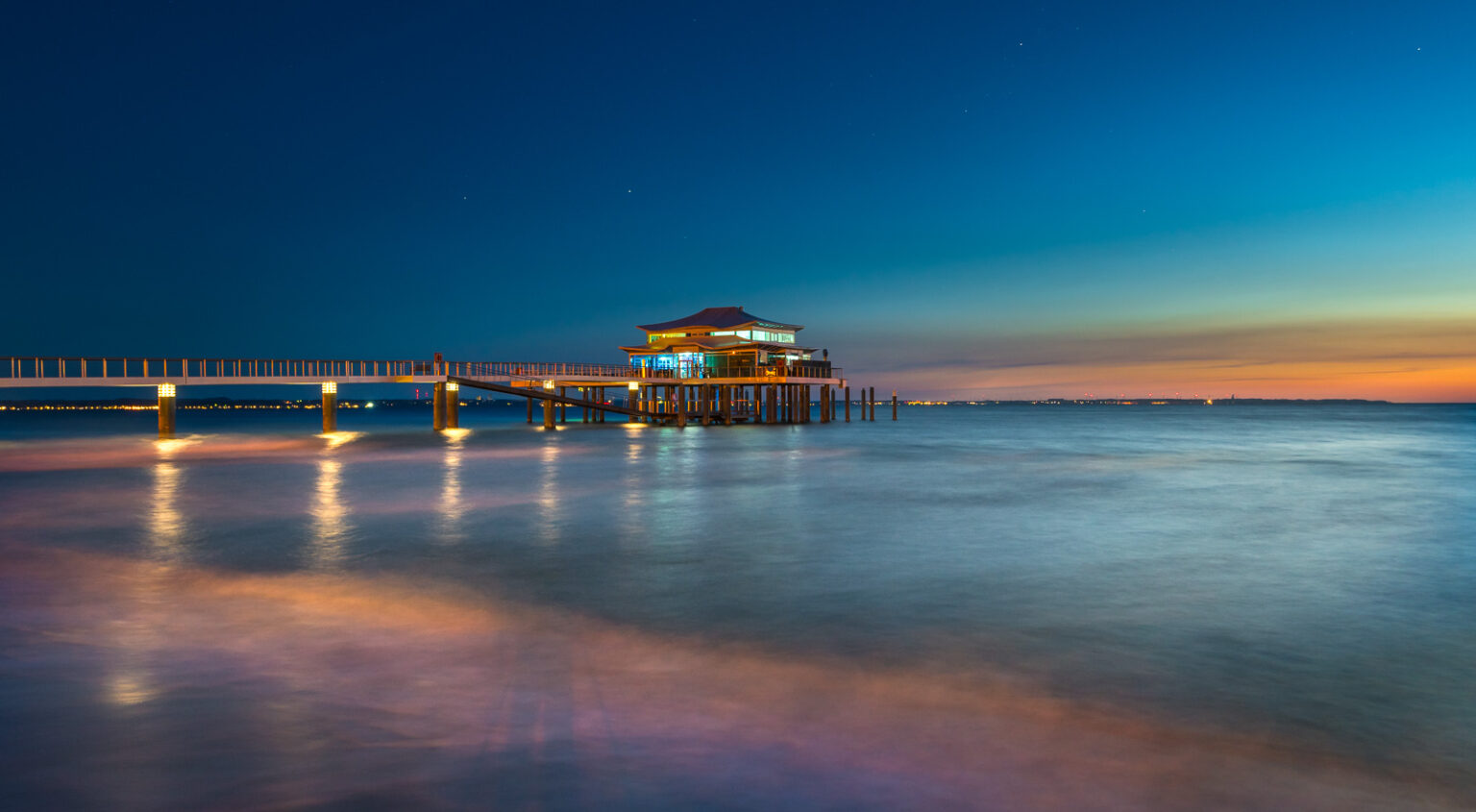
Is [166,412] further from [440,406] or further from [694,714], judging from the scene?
[694,714]

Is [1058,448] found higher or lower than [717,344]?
lower

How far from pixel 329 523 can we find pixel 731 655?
10.3 meters

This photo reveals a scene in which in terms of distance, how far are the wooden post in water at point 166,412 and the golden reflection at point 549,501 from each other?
22.0 m

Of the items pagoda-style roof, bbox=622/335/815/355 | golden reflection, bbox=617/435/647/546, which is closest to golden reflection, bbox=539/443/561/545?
golden reflection, bbox=617/435/647/546

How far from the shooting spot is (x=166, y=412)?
4144 centimetres

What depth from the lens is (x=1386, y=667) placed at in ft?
24.4

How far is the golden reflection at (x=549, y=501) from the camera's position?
1458 centimetres

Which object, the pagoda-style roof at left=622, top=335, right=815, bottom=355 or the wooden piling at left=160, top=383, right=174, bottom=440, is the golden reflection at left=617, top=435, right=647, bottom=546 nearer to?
the pagoda-style roof at left=622, top=335, right=815, bottom=355

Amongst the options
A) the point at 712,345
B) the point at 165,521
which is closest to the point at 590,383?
the point at 712,345

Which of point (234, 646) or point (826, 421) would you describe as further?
point (826, 421)

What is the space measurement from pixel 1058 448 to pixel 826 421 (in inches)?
967

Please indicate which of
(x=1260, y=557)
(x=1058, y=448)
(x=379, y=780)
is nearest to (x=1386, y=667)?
(x=1260, y=557)

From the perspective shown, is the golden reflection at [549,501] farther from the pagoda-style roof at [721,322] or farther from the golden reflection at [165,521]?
the pagoda-style roof at [721,322]

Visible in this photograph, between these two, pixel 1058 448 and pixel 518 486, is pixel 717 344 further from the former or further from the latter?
pixel 518 486
